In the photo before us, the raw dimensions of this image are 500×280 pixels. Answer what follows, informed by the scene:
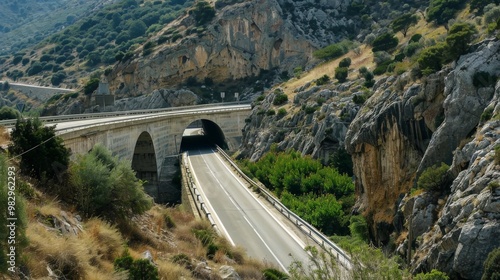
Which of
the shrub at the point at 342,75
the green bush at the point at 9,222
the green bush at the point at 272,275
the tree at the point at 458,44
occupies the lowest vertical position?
Result: the green bush at the point at 272,275

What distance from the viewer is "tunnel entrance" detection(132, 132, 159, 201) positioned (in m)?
57.9

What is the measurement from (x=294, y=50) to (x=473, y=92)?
7904cm

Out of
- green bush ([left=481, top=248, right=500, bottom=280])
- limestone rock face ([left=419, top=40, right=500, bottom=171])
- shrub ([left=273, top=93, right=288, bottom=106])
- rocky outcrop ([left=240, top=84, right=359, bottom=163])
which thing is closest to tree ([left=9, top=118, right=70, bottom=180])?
green bush ([left=481, top=248, right=500, bottom=280])

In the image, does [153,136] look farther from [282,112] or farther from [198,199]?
[198,199]

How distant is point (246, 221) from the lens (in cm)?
3466

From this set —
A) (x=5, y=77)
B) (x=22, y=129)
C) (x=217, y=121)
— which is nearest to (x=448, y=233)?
(x=22, y=129)

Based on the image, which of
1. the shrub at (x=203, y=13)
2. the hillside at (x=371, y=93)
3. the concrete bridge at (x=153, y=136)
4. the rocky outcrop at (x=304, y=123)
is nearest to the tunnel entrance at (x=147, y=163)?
the concrete bridge at (x=153, y=136)

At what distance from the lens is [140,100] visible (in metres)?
99.9

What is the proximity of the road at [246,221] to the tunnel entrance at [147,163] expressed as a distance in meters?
6.92

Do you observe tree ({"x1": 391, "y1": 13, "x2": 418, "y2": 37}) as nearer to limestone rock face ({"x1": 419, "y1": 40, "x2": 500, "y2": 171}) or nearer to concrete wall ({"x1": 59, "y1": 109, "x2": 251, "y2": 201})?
concrete wall ({"x1": 59, "y1": 109, "x2": 251, "y2": 201})

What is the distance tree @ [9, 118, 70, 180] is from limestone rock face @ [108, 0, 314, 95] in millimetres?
82748

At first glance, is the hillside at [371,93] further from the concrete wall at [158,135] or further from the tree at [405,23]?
the concrete wall at [158,135]

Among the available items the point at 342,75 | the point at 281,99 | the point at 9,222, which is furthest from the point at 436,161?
the point at 281,99

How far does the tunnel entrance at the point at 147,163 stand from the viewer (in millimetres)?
57906
